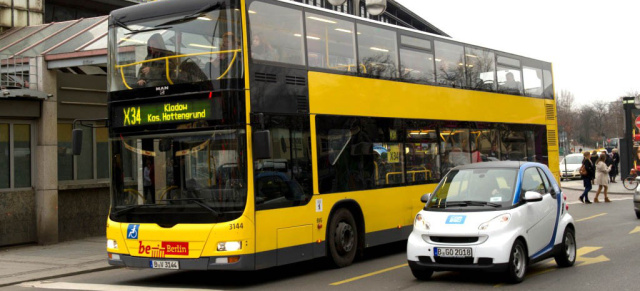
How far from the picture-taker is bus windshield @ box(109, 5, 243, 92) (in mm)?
10406

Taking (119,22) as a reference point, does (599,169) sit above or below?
below

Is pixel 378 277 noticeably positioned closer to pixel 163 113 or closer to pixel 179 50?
pixel 163 113

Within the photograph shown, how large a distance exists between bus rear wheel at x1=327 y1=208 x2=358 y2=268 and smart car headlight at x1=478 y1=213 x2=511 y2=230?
9.89ft

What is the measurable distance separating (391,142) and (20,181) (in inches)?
352

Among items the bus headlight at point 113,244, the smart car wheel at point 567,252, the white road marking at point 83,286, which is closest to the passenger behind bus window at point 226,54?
the bus headlight at point 113,244

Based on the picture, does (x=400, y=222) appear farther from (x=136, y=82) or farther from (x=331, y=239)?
(x=136, y=82)

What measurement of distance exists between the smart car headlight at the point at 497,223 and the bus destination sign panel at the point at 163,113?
155 inches

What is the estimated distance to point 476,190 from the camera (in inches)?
415

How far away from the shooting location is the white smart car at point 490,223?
31.6 feet

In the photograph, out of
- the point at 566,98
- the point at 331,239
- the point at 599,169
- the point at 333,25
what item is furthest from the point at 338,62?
the point at 566,98

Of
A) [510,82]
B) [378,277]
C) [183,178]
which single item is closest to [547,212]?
[378,277]

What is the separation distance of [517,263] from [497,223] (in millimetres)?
662

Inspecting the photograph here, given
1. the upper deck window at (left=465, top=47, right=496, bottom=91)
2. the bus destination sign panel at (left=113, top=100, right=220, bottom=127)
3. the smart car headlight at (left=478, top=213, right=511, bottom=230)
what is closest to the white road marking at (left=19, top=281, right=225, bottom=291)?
the bus destination sign panel at (left=113, top=100, right=220, bottom=127)

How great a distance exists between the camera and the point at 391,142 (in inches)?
541
